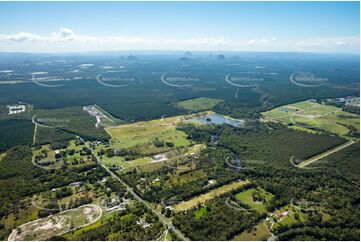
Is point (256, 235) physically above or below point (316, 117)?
below

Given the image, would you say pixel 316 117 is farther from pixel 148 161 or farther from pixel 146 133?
pixel 148 161

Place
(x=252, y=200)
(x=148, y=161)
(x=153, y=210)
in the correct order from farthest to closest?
(x=148, y=161) < (x=252, y=200) < (x=153, y=210)

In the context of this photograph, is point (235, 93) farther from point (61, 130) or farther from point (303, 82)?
point (61, 130)

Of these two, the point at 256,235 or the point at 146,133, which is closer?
the point at 256,235

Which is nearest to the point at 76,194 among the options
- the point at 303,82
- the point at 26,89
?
the point at 26,89

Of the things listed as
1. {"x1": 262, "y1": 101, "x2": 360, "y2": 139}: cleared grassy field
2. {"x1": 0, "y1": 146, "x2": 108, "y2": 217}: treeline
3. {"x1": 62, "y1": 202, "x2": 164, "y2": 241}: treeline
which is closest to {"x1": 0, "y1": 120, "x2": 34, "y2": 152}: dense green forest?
{"x1": 0, "y1": 146, "x2": 108, "y2": 217}: treeline

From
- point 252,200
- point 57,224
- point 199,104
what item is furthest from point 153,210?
point 199,104

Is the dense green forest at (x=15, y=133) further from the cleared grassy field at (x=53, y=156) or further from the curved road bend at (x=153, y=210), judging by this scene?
the curved road bend at (x=153, y=210)
